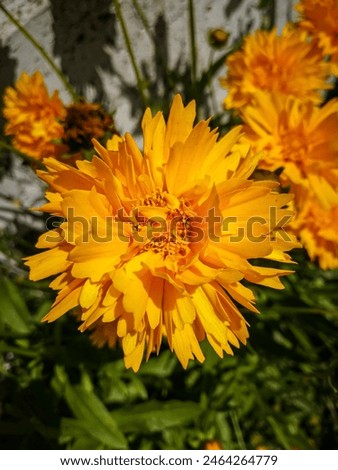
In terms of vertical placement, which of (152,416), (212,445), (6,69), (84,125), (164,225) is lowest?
(212,445)

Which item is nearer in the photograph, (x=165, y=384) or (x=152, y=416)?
(x=152, y=416)

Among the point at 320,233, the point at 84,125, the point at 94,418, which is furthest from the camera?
the point at 320,233

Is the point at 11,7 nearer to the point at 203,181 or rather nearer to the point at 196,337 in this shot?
the point at 203,181

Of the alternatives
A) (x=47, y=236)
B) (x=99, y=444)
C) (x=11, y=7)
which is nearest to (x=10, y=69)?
(x=11, y=7)

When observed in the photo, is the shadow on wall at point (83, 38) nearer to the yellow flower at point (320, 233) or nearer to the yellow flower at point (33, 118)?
the yellow flower at point (33, 118)

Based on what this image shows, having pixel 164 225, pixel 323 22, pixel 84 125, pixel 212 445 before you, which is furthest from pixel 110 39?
pixel 212 445

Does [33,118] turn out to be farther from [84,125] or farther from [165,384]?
[165,384]

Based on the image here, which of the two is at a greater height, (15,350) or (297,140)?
(297,140)
